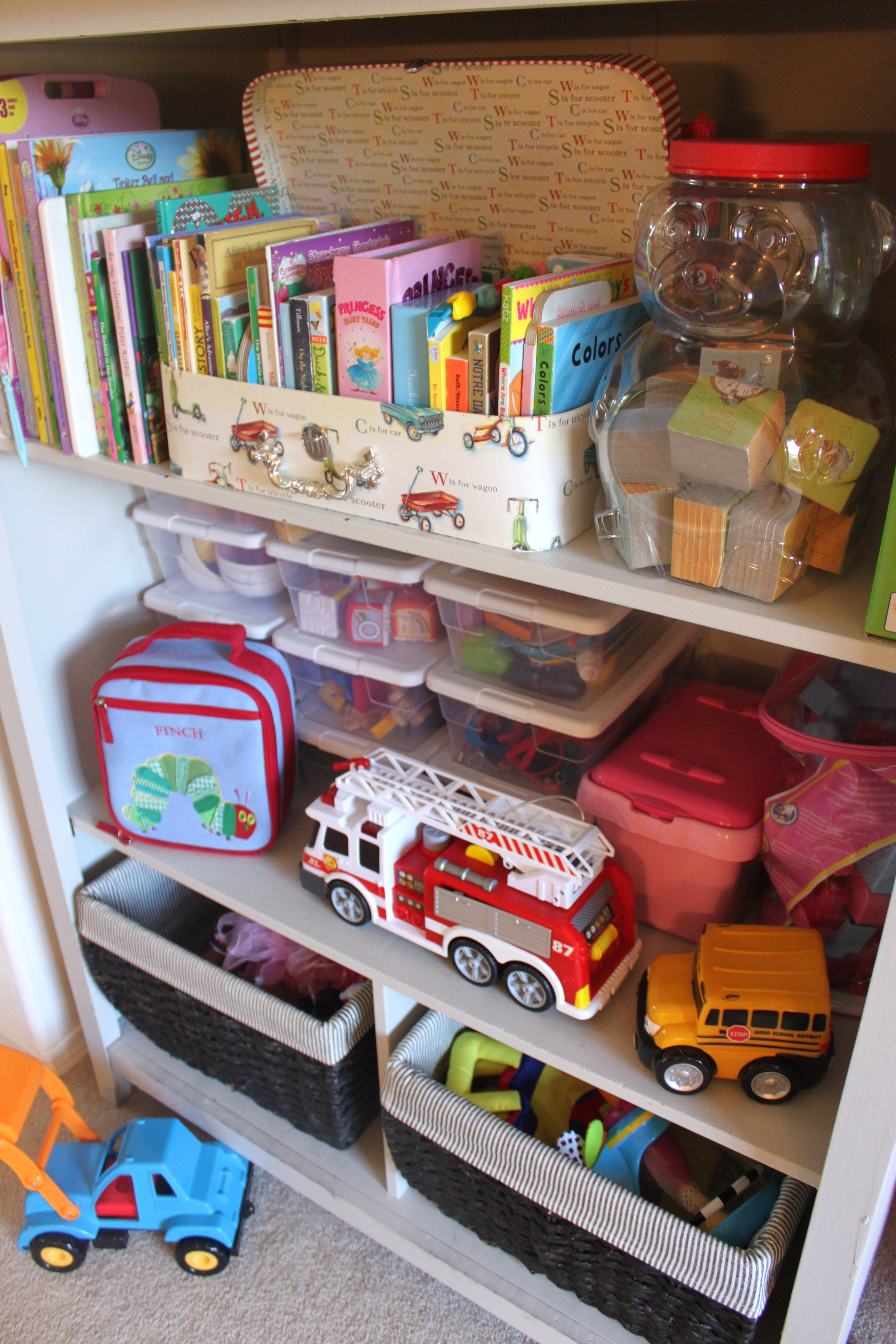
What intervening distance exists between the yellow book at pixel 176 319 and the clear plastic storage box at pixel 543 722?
42cm

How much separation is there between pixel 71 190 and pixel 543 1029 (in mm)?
957

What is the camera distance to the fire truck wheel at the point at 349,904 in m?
1.10

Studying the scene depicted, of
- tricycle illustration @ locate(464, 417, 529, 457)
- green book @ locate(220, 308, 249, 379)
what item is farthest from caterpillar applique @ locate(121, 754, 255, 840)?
tricycle illustration @ locate(464, 417, 529, 457)

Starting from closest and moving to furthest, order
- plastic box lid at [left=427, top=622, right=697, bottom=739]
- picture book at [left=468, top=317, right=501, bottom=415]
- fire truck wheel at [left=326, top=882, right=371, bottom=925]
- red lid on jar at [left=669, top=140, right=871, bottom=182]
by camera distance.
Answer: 1. red lid on jar at [left=669, top=140, right=871, bottom=182]
2. picture book at [left=468, top=317, right=501, bottom=415]
3. plastic box lid at [left=427, top=622, right=697, bottom=739]
4. fire truck wheel at [left=326, top=882, right=371, bottom=925]

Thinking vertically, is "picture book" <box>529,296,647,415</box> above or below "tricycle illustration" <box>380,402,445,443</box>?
above

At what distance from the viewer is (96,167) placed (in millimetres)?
989

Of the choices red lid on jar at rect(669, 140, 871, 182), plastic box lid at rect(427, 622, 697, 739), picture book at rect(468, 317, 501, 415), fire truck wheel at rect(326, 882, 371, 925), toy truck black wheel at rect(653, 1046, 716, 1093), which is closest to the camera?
red lid on jar at rect(669, 140, 871, 182)

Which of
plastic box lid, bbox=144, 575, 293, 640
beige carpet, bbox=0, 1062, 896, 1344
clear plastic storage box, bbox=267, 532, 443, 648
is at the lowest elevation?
beige carpet, bbox=0, 1062, 896, 1344

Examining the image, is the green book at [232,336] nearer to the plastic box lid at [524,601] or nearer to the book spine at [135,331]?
the book spine at [135,331]

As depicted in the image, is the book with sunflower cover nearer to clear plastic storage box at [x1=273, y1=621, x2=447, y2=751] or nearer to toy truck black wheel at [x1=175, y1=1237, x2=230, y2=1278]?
clear plastic storage box at [x1=273, y1=621, x2=447, y2=751]

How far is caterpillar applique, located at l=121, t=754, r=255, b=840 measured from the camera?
120cm

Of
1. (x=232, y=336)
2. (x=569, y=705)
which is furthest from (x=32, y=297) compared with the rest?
(x=569, y=705)

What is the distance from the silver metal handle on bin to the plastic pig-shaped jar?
21 centimetres

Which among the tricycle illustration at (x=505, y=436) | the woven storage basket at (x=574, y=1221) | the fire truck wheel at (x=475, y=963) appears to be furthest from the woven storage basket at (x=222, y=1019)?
the tricycle illustration at (x=505, y=436)
